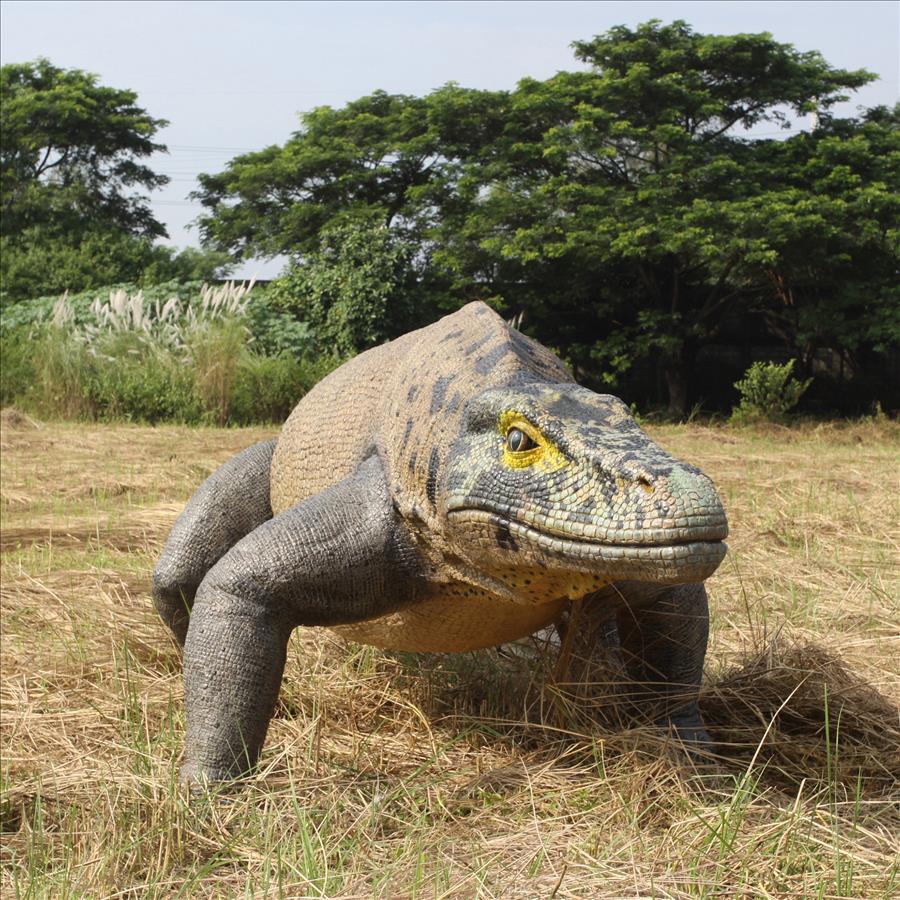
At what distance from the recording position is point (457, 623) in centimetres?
271

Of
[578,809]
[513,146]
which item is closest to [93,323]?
[513,146]

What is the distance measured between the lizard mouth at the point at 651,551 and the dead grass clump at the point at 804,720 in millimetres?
839

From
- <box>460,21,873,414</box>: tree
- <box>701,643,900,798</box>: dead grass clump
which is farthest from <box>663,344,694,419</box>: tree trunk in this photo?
<box>701,643,900,798</box>: dead grass clump


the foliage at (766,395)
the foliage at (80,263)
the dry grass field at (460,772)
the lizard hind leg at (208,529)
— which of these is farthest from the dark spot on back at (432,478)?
the foliage at (80,263)

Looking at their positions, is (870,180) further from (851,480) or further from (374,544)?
(374,544)

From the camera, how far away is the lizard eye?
225 centimetres

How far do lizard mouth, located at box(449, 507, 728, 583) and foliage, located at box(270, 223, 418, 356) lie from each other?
15.4 meters

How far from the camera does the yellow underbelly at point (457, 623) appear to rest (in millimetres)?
2602

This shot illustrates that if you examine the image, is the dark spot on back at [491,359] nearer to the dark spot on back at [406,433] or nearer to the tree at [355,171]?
the dark spot on back at [406,433]

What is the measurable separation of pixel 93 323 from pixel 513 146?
7669 millimetres

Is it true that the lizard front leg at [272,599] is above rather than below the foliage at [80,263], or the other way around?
below

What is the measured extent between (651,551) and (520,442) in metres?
0.38

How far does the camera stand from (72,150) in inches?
1101

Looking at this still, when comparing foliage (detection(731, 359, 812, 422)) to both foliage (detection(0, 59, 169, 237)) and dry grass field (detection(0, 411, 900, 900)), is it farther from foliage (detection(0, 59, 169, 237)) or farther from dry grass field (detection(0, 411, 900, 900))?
foliage (detection(0, 59, 169, 237))
